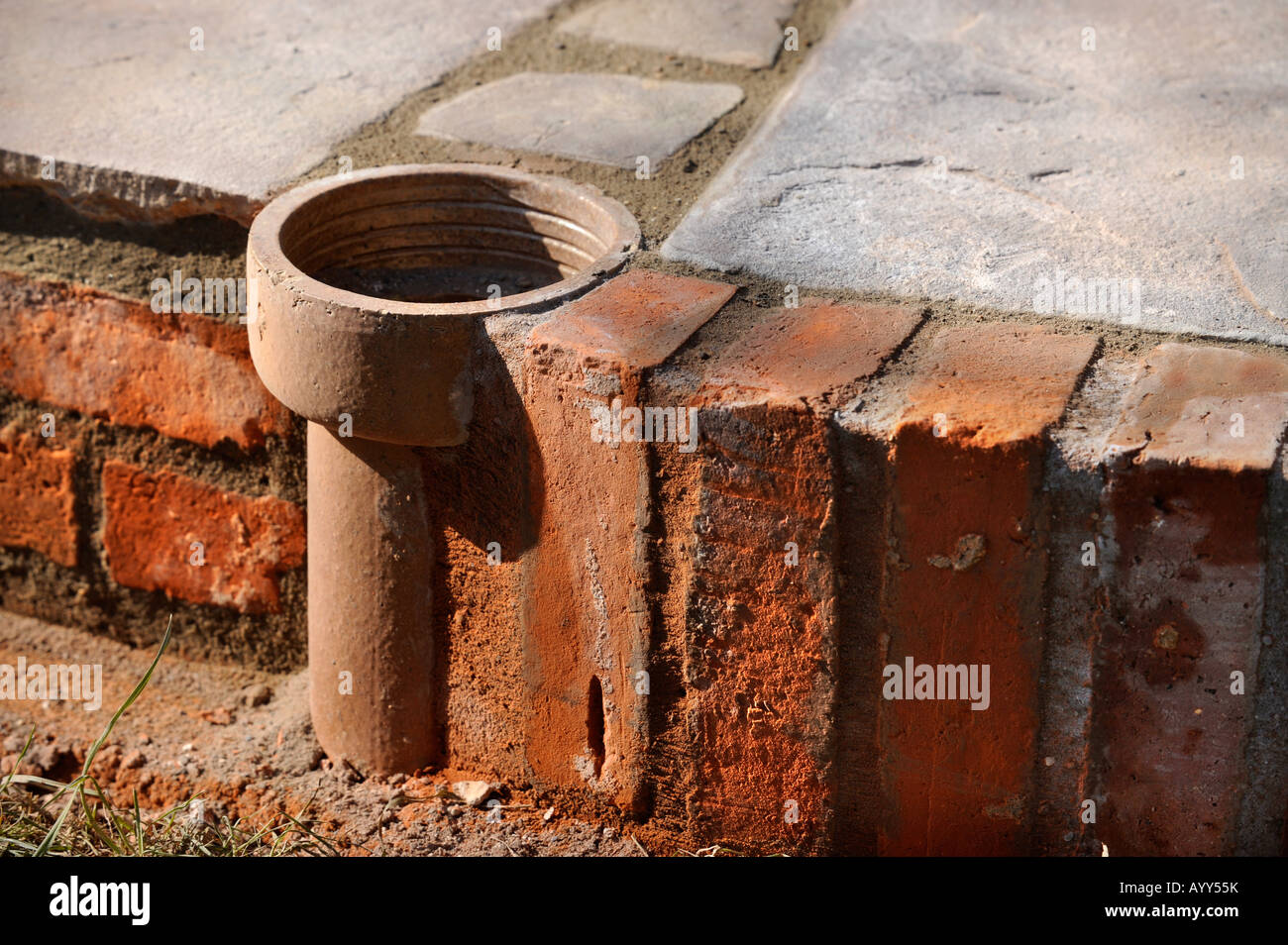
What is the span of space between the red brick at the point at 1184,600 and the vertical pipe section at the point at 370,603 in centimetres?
102

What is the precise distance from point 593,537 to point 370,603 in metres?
0.44

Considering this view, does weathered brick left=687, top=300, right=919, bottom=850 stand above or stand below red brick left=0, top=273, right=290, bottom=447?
below

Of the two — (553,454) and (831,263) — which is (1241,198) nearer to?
(831,263)

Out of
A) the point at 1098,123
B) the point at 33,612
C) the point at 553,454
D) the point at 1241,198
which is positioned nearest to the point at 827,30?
the point at 1098,123

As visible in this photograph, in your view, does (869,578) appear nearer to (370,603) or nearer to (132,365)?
(370,603)

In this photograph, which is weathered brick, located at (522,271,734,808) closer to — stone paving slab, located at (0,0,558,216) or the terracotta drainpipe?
the terracotta drainpipe

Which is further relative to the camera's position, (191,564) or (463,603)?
(191,564)

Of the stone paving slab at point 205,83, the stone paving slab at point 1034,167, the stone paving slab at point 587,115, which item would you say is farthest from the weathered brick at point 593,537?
the stone paving slab at point 205,83

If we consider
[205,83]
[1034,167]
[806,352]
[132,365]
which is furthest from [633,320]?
[205,83]

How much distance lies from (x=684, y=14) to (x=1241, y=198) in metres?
1.34

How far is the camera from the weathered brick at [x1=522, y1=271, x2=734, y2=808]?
A: 2.05 m

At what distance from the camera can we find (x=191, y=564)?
2.83 m

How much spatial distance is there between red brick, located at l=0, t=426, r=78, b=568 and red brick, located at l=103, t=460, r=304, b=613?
8 cm

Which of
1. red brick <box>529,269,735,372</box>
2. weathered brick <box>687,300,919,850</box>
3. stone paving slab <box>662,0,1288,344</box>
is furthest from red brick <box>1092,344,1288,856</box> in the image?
red brick <box>529,269,735,372</box>
